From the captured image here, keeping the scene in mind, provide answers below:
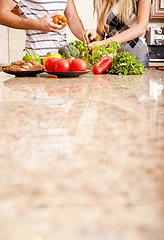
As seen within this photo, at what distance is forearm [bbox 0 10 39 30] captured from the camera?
6.77ft

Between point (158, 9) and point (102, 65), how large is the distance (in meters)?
2.94

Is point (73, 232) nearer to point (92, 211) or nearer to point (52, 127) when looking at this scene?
point (92, 211)

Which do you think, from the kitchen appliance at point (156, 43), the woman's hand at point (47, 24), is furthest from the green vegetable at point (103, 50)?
the kitchen appliance at point (156, 43)

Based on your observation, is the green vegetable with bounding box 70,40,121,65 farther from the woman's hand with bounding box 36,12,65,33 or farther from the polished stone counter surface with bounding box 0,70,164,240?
the polished stone counter surface with bounding box 0,70,164,240

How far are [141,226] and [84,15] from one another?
14.7 ft

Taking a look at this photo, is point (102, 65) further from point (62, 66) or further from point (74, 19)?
point (74, 19)

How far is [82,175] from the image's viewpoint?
1.05 feet

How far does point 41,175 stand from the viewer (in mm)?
320

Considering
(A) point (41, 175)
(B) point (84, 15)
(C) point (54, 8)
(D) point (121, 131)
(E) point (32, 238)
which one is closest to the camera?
(E) point (32, 238)

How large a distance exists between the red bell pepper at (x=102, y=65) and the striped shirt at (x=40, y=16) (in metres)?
0.67

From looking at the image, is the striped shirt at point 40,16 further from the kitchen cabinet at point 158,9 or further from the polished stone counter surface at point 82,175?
the kitchen cabinet at point 158,9

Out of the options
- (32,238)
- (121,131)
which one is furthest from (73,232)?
(121,131)

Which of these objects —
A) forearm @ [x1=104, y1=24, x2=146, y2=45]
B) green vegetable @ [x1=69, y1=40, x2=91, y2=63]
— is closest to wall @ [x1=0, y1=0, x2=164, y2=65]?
forearm @ [x1=104, y1=24, x2=146, y2=45]

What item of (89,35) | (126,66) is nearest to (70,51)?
(89,35)
